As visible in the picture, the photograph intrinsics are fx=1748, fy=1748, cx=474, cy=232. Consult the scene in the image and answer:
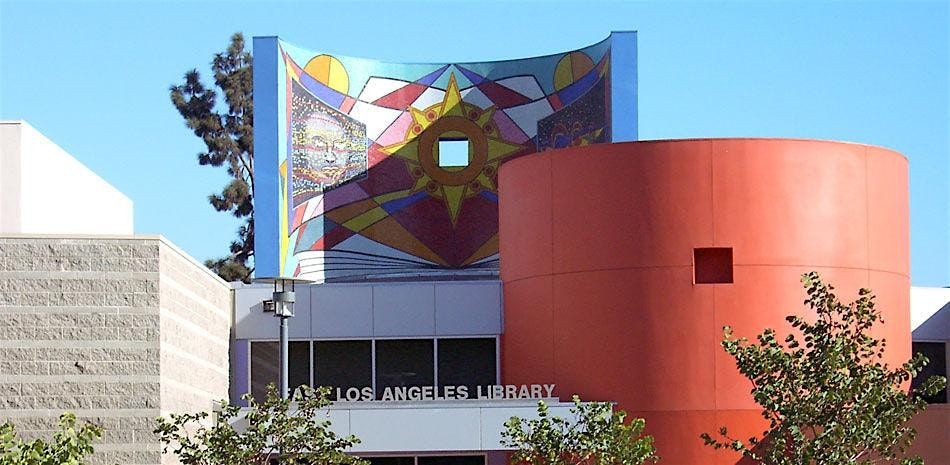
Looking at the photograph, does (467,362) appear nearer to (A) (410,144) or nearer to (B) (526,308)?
(B) (526,308)

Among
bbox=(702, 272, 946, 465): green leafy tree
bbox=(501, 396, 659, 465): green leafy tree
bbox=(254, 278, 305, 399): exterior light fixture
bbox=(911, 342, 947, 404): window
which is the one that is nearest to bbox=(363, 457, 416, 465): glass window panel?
bbox=(501, 396, 659, 465): green leafy tree

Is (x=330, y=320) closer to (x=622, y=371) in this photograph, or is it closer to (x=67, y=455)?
(x=622, y=371)

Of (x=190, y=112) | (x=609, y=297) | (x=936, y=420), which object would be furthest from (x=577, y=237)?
(x=190, y=112)

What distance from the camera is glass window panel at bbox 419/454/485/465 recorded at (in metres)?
40.1

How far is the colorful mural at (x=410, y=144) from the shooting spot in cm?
5172

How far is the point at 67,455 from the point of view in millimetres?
25281

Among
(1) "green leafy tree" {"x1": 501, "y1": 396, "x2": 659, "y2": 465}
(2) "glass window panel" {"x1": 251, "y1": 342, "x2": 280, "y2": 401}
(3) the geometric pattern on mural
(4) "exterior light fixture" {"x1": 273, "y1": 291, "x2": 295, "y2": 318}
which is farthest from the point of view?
(3) the geometric pattern on mural

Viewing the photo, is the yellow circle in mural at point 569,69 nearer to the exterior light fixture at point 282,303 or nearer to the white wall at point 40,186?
the white wall at point 40,186

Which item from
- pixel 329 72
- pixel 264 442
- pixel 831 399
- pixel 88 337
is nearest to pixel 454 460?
pixel 88 337

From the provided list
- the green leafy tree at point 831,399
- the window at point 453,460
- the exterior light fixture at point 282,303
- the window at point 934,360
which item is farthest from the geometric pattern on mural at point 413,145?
the green leafy tree at point 831,399

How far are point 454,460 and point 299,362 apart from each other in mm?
5465

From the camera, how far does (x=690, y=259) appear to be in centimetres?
3941

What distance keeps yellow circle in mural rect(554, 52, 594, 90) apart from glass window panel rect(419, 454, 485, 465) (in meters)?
15.8

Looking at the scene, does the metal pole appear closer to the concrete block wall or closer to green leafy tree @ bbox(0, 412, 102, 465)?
green leafy tree @ bbox(0, 412, 102, 465)
